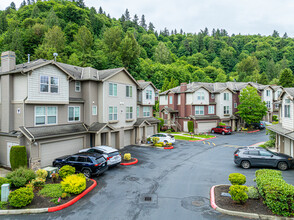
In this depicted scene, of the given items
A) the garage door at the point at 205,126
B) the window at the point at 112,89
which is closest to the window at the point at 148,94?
the window at the point at 112,89

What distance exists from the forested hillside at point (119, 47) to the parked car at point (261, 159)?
150 ft

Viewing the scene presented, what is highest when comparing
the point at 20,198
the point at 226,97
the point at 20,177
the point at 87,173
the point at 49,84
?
the point at 226,97

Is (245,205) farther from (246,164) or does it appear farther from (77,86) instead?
(77,86)

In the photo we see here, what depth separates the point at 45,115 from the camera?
61.9 feet

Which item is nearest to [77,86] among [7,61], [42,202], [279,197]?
[7,61]

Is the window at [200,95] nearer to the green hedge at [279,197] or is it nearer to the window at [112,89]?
the window at [112,89]

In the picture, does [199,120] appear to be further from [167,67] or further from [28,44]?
[28,44]

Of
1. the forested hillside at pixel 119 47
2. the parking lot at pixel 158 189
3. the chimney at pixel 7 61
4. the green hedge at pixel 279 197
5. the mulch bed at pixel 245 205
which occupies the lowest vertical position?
the parking lot at pixel 158 189

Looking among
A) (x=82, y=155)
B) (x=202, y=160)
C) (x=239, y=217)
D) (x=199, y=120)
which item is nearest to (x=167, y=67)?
(x=199, y=120)

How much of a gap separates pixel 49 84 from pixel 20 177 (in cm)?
909

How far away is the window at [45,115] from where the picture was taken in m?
18.2

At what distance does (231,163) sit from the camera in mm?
19375

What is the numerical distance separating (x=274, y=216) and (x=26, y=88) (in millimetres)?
19418

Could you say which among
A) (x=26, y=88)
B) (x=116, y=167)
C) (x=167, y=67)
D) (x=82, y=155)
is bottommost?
(x=116, y=167)
